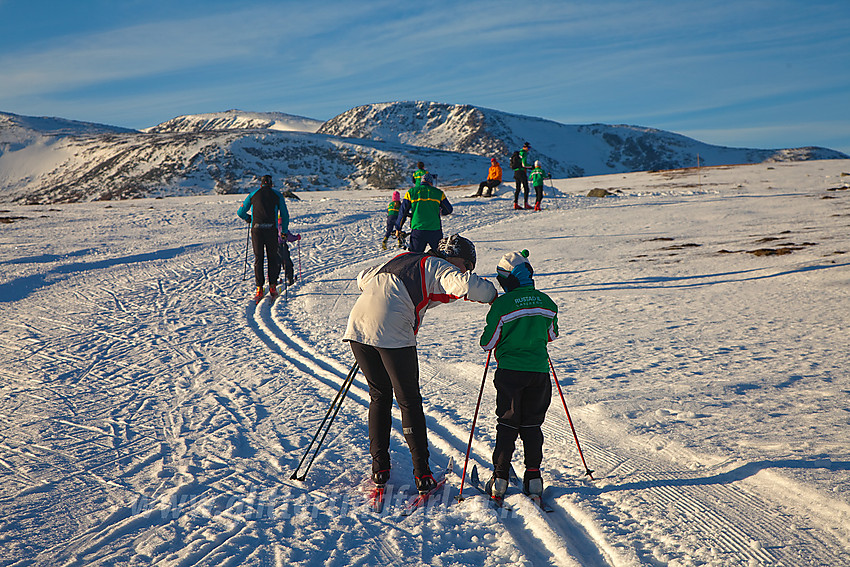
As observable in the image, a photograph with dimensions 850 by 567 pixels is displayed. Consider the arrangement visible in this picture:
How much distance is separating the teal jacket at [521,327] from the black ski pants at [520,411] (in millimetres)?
76

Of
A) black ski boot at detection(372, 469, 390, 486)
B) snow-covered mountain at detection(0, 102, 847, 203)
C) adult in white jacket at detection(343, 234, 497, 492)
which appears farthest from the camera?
snow-covered mountain at detection(0, 102, 847, 203)

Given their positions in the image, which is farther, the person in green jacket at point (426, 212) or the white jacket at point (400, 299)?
the person in green jacket at point (426, 212)

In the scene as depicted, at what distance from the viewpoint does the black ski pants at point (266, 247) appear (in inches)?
401

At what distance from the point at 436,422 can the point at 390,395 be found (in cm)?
140

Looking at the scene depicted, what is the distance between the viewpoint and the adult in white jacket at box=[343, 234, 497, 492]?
12.2 ft

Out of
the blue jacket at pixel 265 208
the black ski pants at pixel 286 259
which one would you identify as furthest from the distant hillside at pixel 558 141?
the blue jacket at pixel 265 208

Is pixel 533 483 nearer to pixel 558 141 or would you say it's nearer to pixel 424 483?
pixel 424 483

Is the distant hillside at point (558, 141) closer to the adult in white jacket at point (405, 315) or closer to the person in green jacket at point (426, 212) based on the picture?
the person in green jacket at point (426, 212)

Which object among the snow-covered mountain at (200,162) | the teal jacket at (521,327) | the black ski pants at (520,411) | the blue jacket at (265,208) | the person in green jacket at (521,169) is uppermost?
the snow-covered mountain at (200,162)

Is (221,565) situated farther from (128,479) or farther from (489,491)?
(489,491)

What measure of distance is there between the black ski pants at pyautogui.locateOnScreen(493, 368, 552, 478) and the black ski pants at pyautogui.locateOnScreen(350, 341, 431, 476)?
523 mm

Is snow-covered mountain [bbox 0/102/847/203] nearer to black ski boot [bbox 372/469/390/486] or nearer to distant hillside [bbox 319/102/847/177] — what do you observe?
distant hillside [bbox 319/102/847/177]

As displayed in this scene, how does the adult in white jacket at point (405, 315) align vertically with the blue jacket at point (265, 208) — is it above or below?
below

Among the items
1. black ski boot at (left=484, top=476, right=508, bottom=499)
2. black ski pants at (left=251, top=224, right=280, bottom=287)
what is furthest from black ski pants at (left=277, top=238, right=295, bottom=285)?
black ski boot at (left=484, top=476, right=508, bottom=499)
